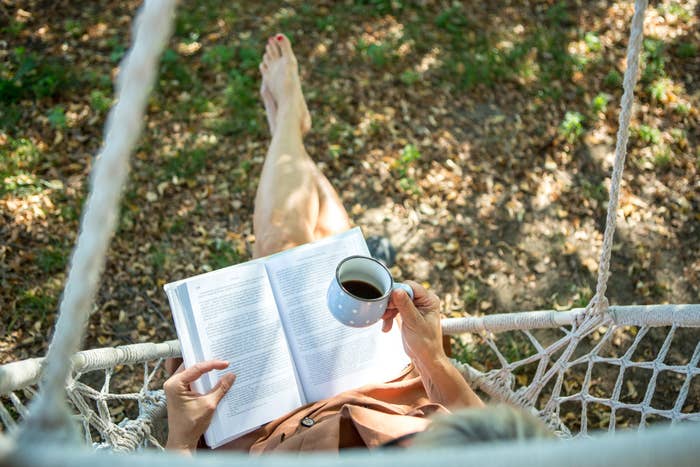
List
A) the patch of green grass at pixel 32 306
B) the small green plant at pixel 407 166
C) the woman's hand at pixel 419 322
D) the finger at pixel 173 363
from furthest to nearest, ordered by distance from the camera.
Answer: the small green plant at pixel 407 166, the patch of green grass at pixel 32 306, the finger at pixel 173 363, the woman's hand at pixel 419 322

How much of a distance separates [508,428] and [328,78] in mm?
2081

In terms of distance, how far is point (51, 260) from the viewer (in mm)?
1963

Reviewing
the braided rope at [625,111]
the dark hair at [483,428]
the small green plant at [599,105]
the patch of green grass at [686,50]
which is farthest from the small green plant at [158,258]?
the patch of green grass at [686,50]

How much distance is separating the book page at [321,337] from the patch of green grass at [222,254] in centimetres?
67

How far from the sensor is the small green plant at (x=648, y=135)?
2.41m

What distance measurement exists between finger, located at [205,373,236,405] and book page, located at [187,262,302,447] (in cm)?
2

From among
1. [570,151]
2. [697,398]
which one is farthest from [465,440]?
[570,151]

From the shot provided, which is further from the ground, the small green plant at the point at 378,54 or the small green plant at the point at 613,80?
the small green plant at the point at 378,54

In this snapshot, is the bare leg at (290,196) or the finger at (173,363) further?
the bare leg at (290,196)

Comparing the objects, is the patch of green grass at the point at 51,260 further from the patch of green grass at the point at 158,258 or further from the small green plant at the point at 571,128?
the small green plant at the point at 571,128

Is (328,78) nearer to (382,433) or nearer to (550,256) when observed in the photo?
(550,256)

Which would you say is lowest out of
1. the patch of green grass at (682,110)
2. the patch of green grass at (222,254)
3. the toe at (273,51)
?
the patch of green grass at (222,254)

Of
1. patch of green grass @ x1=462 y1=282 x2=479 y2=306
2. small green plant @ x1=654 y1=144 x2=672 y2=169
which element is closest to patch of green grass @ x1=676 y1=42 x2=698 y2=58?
small green plant @ x1=654 y1=144 x2=672 y2=169

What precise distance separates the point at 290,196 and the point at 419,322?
1.95 ft
